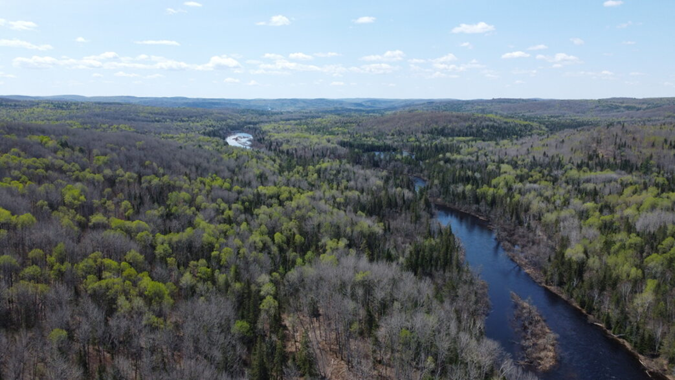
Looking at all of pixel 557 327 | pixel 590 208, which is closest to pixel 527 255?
pixel 590 208

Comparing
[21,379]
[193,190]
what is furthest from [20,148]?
[21,379]

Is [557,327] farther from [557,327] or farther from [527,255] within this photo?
[527,255]

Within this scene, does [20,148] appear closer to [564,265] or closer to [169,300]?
[169,300]

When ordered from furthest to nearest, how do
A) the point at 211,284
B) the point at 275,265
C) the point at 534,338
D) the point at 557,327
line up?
the point at 275,265 → the point at 557,327 → the point at 211,284 → the point at 534,338

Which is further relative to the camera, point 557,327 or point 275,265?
point 275,265

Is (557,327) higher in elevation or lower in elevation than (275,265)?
lower

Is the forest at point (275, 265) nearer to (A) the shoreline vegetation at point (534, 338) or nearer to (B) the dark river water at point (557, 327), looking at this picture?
(B) the dark river water at point (557, 327)
